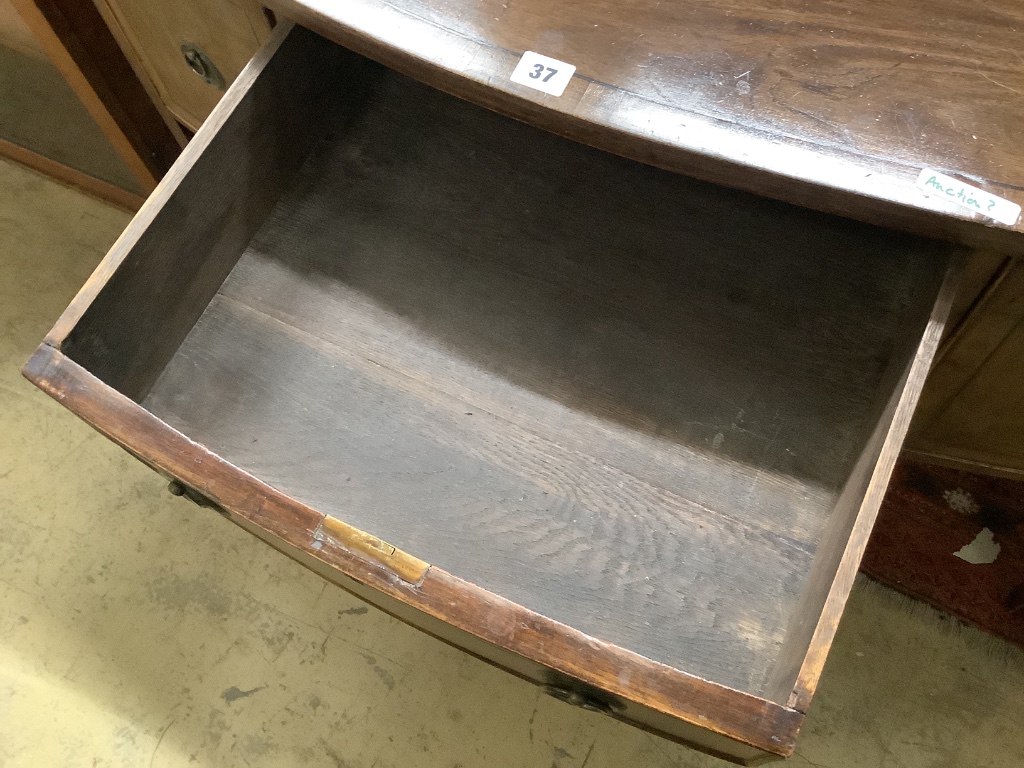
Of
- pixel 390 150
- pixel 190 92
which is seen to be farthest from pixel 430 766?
pixel 190 92

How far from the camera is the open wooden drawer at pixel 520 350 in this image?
0.68 m

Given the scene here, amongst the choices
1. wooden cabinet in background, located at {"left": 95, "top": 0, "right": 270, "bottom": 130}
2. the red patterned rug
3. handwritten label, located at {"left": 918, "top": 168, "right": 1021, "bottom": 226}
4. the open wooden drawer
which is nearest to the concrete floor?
the red patterned rug

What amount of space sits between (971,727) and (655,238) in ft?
2.48

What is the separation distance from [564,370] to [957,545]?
2.18 feet

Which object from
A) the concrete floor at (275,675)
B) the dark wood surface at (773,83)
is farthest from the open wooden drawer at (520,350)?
the concrete floor at (275,675)

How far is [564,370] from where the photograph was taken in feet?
2.53

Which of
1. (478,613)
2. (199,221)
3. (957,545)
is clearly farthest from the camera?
(957,545)

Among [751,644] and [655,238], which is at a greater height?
[655,238]

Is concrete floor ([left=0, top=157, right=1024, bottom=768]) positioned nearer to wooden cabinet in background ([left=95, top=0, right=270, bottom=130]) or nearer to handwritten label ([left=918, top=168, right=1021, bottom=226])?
wooden cabinet in background ([left=95, top=0, right=270, bottom=130])

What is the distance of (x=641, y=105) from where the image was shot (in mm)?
554

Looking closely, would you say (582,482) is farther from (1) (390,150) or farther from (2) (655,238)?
(1) (390,150)

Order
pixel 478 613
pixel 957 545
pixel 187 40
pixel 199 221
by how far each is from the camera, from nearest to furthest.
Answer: pixel 478 613 < pixel 199 221 < pixel 187 40 < pixel 957 545

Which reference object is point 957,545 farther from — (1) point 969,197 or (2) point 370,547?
(2) point 370,547

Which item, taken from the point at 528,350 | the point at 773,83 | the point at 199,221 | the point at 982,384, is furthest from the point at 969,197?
the point at 199,221
